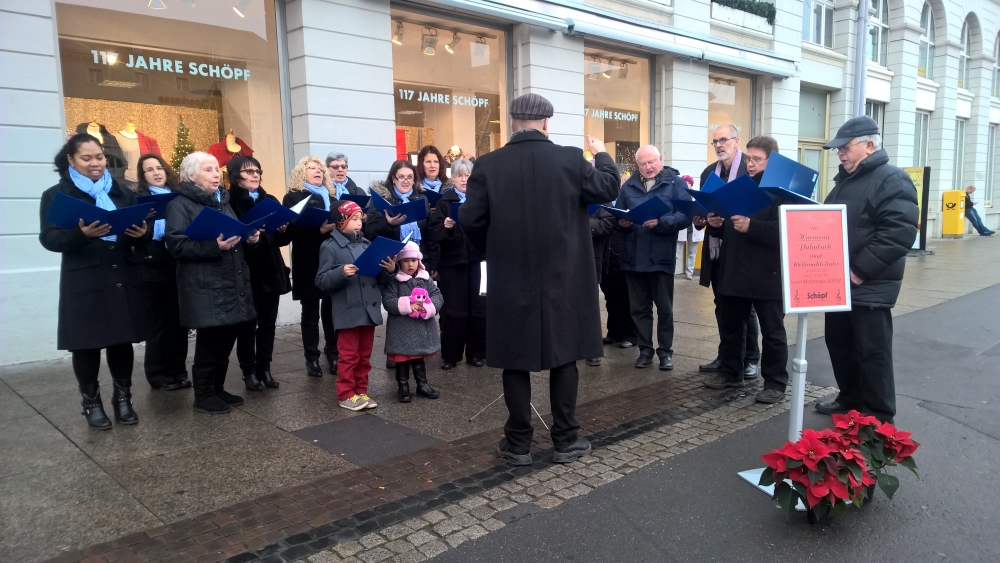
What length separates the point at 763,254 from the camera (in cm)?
530

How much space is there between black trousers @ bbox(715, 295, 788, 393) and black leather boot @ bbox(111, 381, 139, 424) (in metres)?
4.60

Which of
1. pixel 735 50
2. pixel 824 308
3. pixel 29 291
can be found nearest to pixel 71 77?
pixel 29 291

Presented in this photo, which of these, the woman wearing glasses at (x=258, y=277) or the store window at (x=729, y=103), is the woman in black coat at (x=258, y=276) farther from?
the store window at (x=729, y=103)

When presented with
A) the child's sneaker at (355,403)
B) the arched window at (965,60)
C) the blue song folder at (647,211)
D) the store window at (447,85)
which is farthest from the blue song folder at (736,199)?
the arched window at (965,60)

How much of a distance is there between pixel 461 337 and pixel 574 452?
8.39ft

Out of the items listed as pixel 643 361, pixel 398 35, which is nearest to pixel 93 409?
pixel 643 361

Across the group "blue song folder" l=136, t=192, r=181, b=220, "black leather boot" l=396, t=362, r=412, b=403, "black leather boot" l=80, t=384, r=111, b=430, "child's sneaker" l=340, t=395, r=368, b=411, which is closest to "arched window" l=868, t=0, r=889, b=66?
"black leather boot" l=396, t=362, r=412, b=403

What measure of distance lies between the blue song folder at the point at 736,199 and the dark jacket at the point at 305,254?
320 cm

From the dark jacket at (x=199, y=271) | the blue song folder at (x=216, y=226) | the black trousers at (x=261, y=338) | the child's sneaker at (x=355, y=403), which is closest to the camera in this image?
the blue song folder at (x=216, y=226)

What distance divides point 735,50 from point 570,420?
12456mm

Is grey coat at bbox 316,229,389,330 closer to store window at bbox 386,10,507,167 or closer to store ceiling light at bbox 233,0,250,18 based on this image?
store window at bbox 386,10,507,167

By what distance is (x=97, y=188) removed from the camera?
4695 millimetres

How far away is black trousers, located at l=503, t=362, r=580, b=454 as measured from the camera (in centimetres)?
418

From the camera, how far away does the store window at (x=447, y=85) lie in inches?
392
